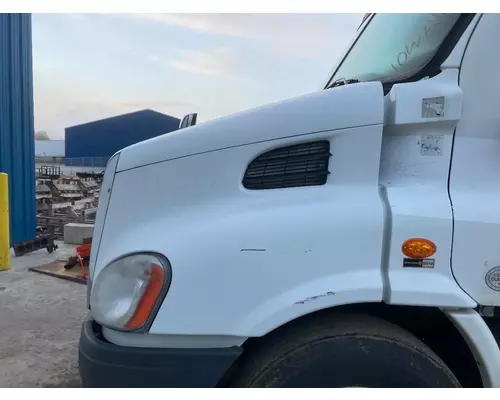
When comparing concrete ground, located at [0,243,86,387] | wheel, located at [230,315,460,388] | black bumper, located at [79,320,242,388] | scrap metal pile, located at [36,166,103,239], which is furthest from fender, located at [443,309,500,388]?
scrap metal pile, located at [36,166,103,239]

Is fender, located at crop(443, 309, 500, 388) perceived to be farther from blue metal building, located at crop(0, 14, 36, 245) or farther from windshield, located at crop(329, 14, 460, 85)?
blue metal building, located at crop(0, 14, 36, 245)

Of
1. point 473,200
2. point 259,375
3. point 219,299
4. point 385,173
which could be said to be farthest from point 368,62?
point 259,375

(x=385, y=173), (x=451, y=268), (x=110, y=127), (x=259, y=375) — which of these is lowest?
A: (x=259, y=375)

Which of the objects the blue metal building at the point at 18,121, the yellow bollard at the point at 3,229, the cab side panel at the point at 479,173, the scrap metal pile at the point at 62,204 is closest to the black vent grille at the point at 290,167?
the cab side panel at the point at 479,173

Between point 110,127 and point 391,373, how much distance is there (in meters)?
44.6

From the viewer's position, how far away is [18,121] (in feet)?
24.5

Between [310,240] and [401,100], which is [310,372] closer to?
[310,240]

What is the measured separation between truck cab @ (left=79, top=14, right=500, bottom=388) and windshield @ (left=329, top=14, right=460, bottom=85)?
0.30ft

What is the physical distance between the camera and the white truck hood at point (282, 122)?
5.98 feet

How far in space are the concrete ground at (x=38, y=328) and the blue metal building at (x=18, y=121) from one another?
1929mm

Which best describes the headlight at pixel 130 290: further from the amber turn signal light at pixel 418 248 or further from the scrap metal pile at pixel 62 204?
the scrap metal pile at pixel 62 204

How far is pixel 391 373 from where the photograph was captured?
1.73 m

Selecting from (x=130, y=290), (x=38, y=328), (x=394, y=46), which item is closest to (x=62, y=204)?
(x=38, y=328)

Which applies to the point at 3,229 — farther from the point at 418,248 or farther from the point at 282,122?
the point at 418,248
